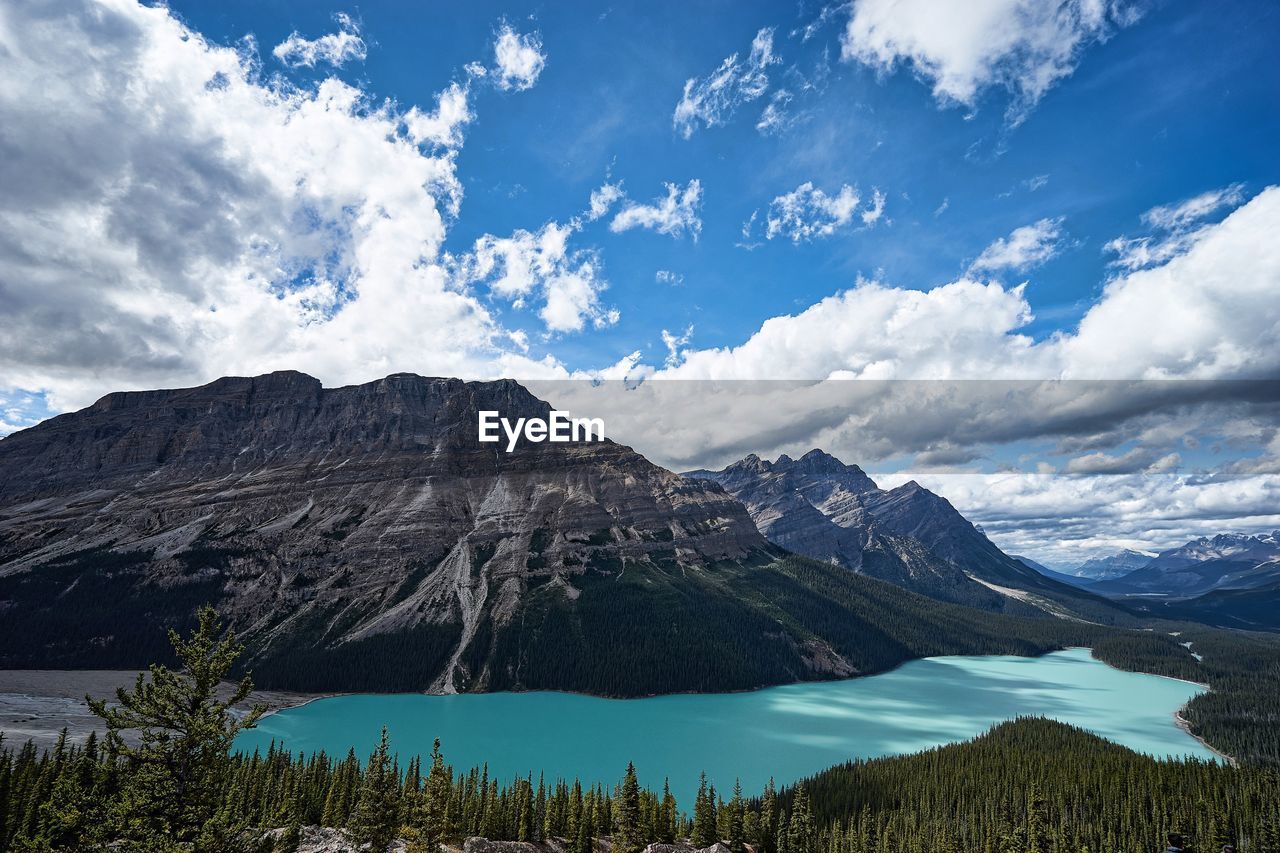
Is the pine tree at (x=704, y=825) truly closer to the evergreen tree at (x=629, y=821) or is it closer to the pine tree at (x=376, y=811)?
the evergreen tree at (x=629, y=821)

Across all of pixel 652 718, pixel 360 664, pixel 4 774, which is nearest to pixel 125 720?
pixel 4 774

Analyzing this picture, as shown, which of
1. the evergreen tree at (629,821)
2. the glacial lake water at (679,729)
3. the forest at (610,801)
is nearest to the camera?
the forest at (610,801)

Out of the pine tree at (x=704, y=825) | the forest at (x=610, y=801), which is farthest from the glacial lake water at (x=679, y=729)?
the pine tree at (x=704, y=825)

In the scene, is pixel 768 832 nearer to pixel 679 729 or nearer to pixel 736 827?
pixel 736 827

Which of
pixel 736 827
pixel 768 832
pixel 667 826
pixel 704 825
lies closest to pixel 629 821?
pixel 667 826

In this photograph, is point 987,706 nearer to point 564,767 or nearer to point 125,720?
point 564,767

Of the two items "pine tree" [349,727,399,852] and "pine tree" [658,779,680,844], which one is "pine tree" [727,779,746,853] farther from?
"pine tree" [349,727,399,852]
